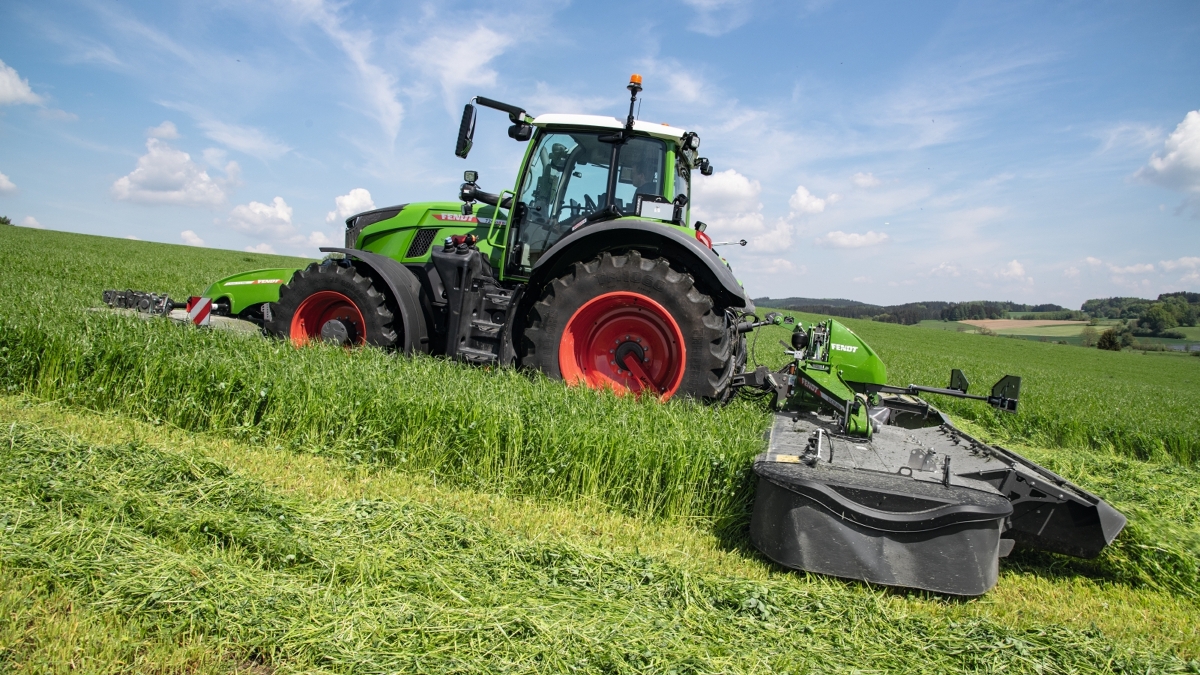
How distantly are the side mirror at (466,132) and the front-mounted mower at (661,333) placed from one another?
17 mm

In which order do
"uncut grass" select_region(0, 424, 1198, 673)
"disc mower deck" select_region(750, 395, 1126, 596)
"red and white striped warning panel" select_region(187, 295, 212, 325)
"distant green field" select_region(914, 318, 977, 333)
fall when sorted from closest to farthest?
"uncut grass" select_region(0, 424, 1198, 673) → "disc mower deck" select_region(750, 395, 1126, 596) → "red and white striped warning panel" select_region(187, 295, 212, 325) → "distant green field" select_region(914, 318, 977, 333)

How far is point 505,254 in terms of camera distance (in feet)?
20.0

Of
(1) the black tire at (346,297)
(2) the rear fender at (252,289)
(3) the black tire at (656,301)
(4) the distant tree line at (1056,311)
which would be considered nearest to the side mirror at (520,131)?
(3) the black tire at (656,301)

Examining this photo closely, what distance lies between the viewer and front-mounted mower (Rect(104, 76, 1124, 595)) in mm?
3039

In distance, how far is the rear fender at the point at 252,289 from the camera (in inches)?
285

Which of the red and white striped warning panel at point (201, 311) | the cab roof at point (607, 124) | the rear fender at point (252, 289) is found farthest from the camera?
the rear fender at point (252, 289)

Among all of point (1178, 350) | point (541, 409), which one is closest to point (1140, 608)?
point (541, 409)

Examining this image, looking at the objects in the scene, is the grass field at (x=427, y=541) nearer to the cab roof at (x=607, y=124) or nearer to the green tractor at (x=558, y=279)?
the green tractor at (x=558, y=279)

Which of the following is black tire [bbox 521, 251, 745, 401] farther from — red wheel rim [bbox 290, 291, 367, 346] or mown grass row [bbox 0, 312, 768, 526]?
red wheel rim [bbox 290, 291, 367, 346]

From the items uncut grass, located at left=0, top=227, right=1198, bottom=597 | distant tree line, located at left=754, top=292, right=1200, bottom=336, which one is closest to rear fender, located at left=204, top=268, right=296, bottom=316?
uncut grass, located at left=0, top=227, right=1198, bottom=597

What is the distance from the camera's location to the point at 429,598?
2.60 metres

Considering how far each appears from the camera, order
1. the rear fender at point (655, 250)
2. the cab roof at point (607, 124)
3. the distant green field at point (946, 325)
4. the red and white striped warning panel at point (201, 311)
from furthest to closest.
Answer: the distant green field at point (946, 325)
the red and white striped warning panel at point (201, 311)
the cab roof at point (607, 124)
the rear fender at point (655, 250)

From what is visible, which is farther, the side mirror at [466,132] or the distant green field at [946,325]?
the distant green field at [946,325]

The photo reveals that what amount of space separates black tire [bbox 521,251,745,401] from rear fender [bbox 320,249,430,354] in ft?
4.24
